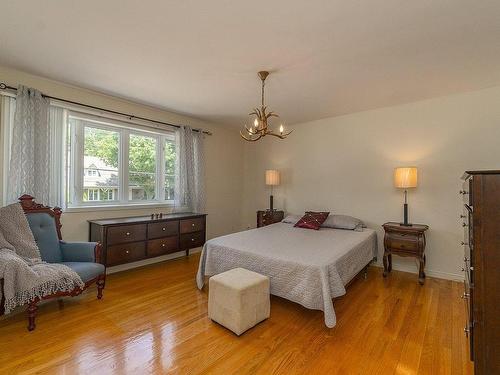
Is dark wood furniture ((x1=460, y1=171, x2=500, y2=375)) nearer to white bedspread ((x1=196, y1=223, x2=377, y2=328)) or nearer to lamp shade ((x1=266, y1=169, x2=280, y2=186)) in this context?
white bedspread ((x1=196, y1=223, x2=377, y2=328))

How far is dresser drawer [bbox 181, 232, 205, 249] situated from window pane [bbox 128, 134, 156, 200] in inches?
34.4

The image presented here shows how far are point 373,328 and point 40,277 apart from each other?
282 cm

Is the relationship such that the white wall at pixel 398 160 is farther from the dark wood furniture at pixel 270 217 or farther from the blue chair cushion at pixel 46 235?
the blue chair cushion at pixel 46 235

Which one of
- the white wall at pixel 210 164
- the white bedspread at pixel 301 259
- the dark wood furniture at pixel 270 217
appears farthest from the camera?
the dark wood furniture at pixel 270 217

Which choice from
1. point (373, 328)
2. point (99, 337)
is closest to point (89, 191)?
point (99, 337)

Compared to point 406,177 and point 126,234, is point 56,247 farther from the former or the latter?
point 406,177

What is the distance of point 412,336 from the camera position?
79.7 inches

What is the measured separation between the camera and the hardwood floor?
5.50 ft

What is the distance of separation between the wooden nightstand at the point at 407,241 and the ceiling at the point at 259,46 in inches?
67.4

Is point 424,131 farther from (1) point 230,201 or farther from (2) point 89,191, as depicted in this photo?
(2) point 89,191

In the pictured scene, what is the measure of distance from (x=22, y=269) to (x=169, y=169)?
8.29 ft

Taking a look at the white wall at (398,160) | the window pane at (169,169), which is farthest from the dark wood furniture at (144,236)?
the white wall at (398,160)

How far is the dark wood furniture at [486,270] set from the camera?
1.34 m

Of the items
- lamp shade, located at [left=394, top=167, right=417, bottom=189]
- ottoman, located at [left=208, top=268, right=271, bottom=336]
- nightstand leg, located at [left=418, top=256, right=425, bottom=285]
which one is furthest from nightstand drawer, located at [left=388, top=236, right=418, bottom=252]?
ottoman, located at [left=208, top=268, right=271, bottom=336]
